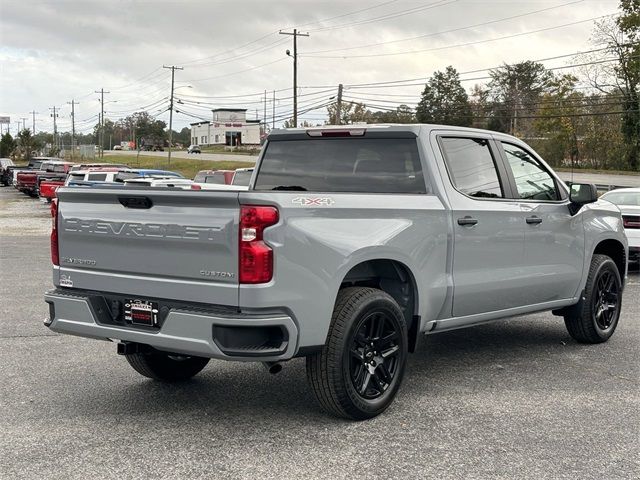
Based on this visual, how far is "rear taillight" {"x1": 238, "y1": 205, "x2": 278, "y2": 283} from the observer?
4062 millimetres

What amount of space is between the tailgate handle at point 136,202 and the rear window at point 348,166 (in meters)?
1.48

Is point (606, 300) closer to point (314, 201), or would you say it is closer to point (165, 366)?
point (314, 201)

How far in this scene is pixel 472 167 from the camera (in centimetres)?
574

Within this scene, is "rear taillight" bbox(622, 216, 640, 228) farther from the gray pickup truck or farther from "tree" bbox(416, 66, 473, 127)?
"tree" bbox(416, 66, 473, 127)

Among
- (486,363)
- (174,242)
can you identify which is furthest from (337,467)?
(486,363)

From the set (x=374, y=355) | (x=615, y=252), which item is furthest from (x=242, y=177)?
(x=374, y=355)

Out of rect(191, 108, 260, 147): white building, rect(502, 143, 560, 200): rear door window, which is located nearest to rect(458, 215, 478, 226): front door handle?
rect(502, 143, 560, 200): rear door window

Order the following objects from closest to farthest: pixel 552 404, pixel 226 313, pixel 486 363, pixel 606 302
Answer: pixel 226 313
pixel 552 404
pixel 486 363
pixel 606 302

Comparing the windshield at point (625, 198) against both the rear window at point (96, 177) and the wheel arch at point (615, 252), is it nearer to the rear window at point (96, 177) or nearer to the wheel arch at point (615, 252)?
the wheel arch at point (615, 252)

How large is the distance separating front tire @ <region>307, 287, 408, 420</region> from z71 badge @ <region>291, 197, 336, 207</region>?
63 cm

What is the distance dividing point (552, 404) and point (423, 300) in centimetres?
116

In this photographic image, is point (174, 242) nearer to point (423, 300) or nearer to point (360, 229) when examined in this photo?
point (360, 229)

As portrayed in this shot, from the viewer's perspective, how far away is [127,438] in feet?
14.3

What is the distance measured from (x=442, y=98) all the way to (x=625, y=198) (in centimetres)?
10491
